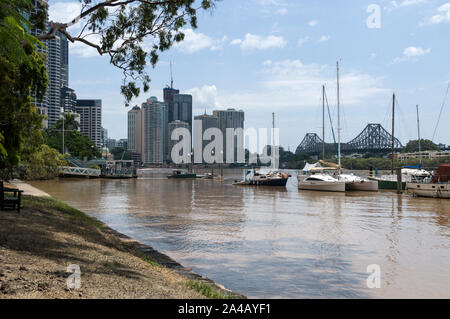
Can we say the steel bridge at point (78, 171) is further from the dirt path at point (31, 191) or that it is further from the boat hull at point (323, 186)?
the boat hull at point (323, 186)

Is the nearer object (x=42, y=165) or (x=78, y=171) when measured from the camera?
(x=42, y=165)

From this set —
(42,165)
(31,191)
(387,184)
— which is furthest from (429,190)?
(42,165)

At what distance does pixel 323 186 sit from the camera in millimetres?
50500

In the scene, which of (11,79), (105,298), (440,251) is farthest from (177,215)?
(105,298)

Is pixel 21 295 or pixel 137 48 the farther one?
pixel 137 48

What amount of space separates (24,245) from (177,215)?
15130 mm

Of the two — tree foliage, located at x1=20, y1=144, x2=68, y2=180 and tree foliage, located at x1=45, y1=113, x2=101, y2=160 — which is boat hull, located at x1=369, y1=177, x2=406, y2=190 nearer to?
tree foliage, located at x1=20, y1=144, x2=68, y2=180

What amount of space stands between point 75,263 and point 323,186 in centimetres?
4519

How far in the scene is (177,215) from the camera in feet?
78.6

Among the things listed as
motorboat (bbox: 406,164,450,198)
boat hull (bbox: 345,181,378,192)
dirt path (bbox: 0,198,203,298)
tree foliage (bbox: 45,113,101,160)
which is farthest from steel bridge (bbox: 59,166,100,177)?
dirt path (bbox: 0,198,203,298)

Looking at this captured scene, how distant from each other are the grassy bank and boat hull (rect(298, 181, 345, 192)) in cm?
4030

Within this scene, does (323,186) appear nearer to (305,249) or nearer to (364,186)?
(364,186)

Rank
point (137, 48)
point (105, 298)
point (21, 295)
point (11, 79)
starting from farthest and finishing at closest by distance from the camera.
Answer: point (137, 48) < point (11, 79) < point (105, 298) < point (21, 295)
